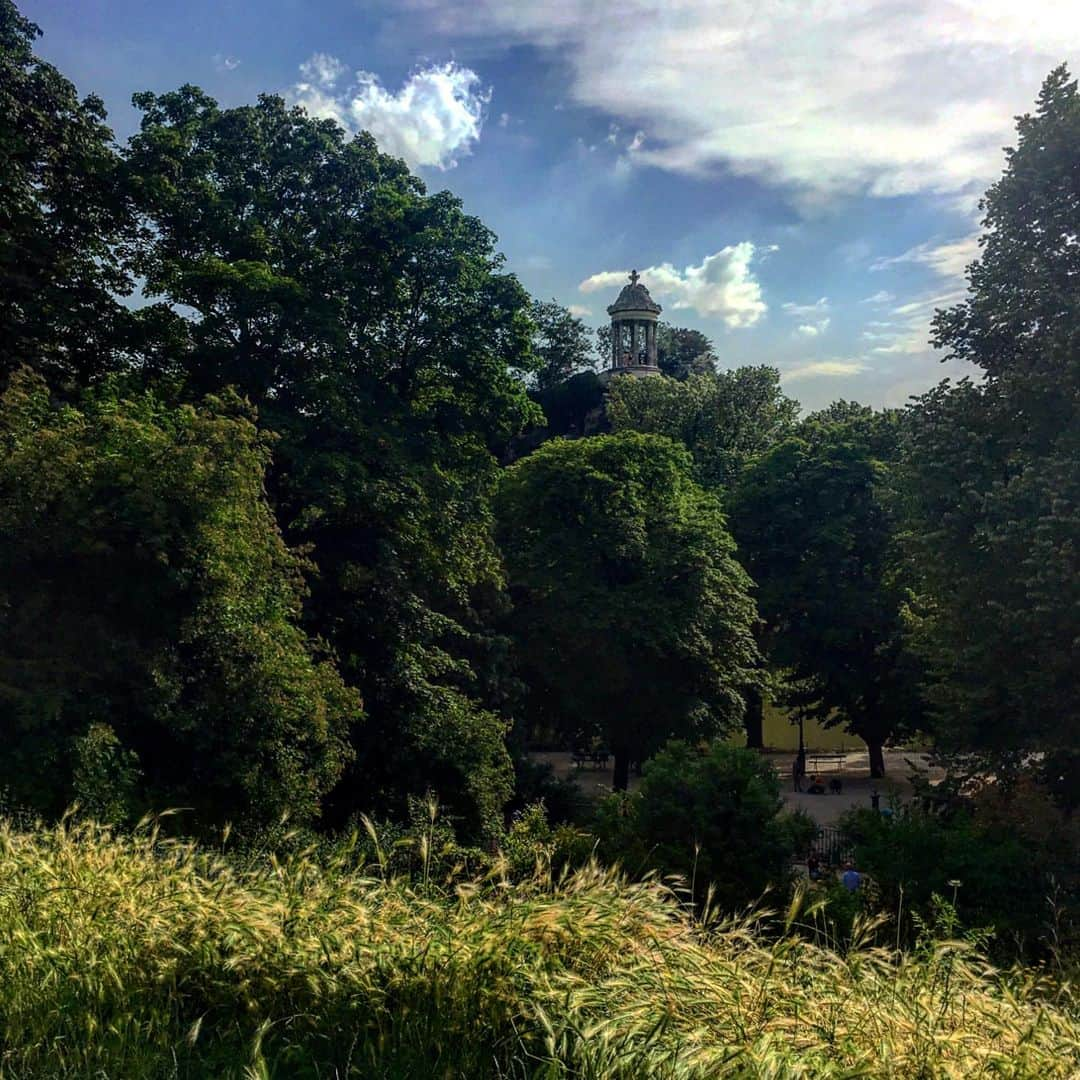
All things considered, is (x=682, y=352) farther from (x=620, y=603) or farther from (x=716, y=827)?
(x=716, y=827)

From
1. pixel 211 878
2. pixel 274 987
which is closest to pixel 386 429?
pixel 211 878

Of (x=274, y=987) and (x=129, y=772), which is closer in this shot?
(x=274, y=987)

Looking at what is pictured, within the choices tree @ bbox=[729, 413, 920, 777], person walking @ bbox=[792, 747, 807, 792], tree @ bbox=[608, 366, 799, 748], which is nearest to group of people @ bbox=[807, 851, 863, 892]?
tree @ bbox=[729, 413, 920, 777]

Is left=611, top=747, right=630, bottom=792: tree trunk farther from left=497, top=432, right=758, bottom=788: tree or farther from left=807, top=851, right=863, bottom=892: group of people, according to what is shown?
left=807, top=851, right=863, bottom=892: group of people

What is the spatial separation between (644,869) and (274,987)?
1045 cm

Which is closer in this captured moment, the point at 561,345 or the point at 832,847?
the point at 832,847

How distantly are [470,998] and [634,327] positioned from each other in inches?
2687

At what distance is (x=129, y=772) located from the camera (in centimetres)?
1456

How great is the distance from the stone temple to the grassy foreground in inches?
2585

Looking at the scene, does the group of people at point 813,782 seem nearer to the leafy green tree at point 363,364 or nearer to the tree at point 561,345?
the leafy green tree at point 363,364

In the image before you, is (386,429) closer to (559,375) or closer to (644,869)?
(644,869)

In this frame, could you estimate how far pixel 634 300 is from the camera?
232 feet

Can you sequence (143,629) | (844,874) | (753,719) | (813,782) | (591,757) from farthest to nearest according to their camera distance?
(753,719) → (591,757) → (813,782) → (844,874) → (143,629)

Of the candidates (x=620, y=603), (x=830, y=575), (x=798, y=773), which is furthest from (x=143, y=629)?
(x=798, y=773)
